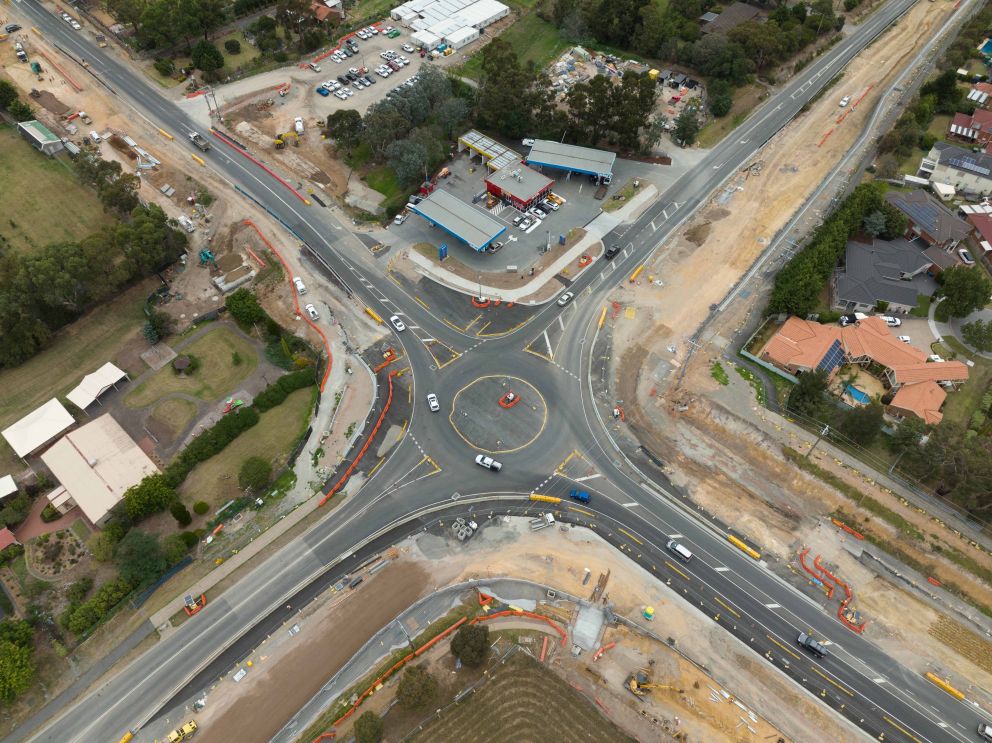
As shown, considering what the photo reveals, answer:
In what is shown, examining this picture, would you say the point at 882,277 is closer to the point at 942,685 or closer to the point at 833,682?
the point at 942,685

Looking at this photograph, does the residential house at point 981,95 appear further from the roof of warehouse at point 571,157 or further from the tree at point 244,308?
the tree at point 244,308

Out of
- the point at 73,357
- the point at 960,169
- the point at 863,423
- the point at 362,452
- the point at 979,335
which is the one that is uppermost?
the point at 960,169

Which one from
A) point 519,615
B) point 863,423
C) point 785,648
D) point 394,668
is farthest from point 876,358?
point 394,668

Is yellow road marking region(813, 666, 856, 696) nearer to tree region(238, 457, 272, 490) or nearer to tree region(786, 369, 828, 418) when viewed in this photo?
tree region(786, 369, 828, 418)

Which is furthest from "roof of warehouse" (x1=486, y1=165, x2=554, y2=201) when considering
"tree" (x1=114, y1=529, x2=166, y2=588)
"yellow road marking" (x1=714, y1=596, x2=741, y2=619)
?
"tree" (x1=114, y1=529, x2=166, y2=588)

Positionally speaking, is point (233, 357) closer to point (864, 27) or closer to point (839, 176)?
point (839, 176)

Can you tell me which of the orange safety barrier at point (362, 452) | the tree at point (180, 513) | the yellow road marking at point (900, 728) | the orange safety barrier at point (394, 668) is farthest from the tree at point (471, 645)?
the yellow road marking at point (900, 728)
